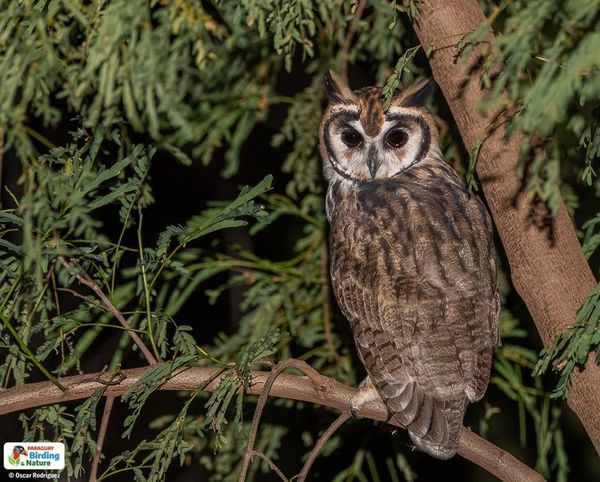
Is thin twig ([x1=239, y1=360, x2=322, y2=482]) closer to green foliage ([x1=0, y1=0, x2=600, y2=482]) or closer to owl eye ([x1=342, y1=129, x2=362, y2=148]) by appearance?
green foliage ([x1=0, y1=0, x2=600, y2=482])

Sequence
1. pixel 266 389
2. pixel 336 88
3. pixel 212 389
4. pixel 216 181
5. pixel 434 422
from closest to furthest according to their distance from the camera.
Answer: pixel 266 389 → pixel 212 389 → pixel 434 422 → pixel 336 88 → pixel 216 181

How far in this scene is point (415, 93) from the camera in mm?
2400

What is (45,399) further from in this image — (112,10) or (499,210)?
(499,210)

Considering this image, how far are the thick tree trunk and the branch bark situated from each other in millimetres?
206

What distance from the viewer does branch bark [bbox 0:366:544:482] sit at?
1.72 meters

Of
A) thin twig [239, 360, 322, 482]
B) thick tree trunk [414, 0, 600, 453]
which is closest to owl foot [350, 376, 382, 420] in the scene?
thin twig [239, 360, 322, 482]

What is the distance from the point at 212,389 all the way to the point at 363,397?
386mm

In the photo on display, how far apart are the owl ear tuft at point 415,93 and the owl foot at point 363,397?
0.75 meters

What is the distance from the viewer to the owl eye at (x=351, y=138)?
2459 mm

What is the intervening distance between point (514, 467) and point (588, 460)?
1.55m

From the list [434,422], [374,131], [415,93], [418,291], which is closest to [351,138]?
[374,131]

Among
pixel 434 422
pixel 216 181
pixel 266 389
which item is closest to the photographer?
pixel 266 389

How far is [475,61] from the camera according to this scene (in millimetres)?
1909

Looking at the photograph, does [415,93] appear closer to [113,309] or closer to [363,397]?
[363,397]
